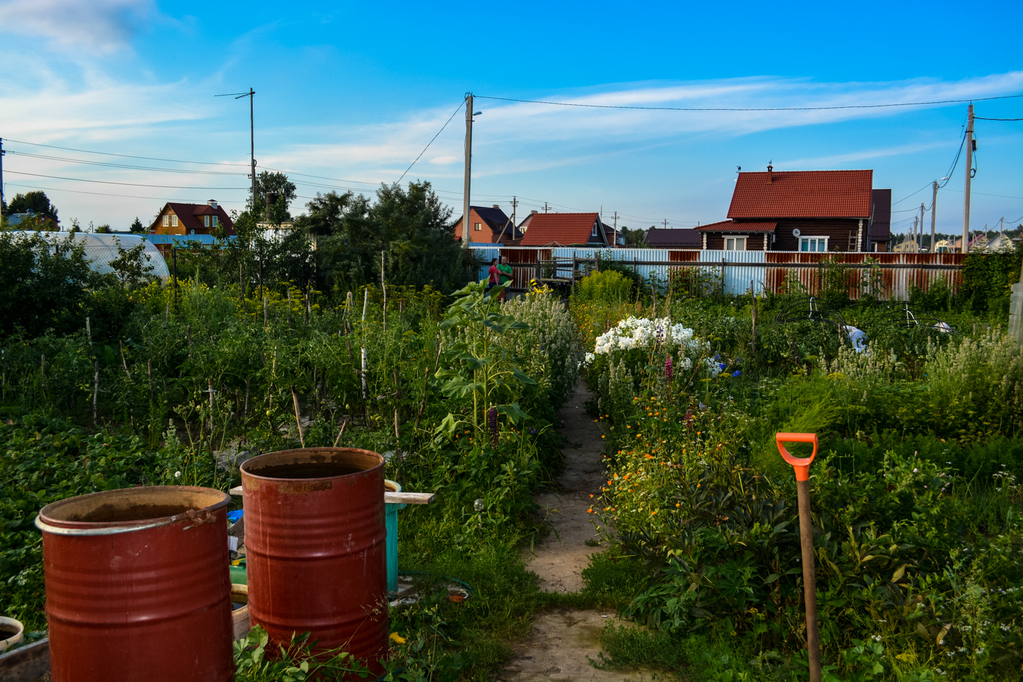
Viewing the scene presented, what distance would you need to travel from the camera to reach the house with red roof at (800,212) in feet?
93.2

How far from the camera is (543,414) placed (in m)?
5.73

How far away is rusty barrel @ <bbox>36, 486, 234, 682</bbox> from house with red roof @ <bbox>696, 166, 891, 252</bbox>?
29.1 metres

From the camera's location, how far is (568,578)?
3879 millimetres

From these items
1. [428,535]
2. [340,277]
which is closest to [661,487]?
[428,535]

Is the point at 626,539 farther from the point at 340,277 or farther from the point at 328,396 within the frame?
the point at 340,277

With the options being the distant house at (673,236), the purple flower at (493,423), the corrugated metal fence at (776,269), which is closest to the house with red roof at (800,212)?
the corrugated metal fence at (776,269)

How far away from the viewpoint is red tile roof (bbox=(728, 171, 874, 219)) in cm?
2831

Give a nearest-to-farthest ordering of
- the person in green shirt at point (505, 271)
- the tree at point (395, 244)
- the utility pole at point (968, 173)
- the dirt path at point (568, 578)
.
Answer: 1. the dirt path at point (568, 578)
2. the person in green shirt at point (505, 271)
3. the tree at point (395, 244)
4. the utility pole at point (968, 173)

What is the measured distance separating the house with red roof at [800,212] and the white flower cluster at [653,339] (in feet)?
77.3

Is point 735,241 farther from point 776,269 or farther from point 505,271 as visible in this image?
point 505,271

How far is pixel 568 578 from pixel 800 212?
27.9 meters

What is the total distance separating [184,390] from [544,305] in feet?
13.2

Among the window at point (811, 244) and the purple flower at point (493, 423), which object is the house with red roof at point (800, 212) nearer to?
the window at point (811, 244)

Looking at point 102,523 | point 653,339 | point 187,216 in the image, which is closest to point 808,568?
point 102,523
